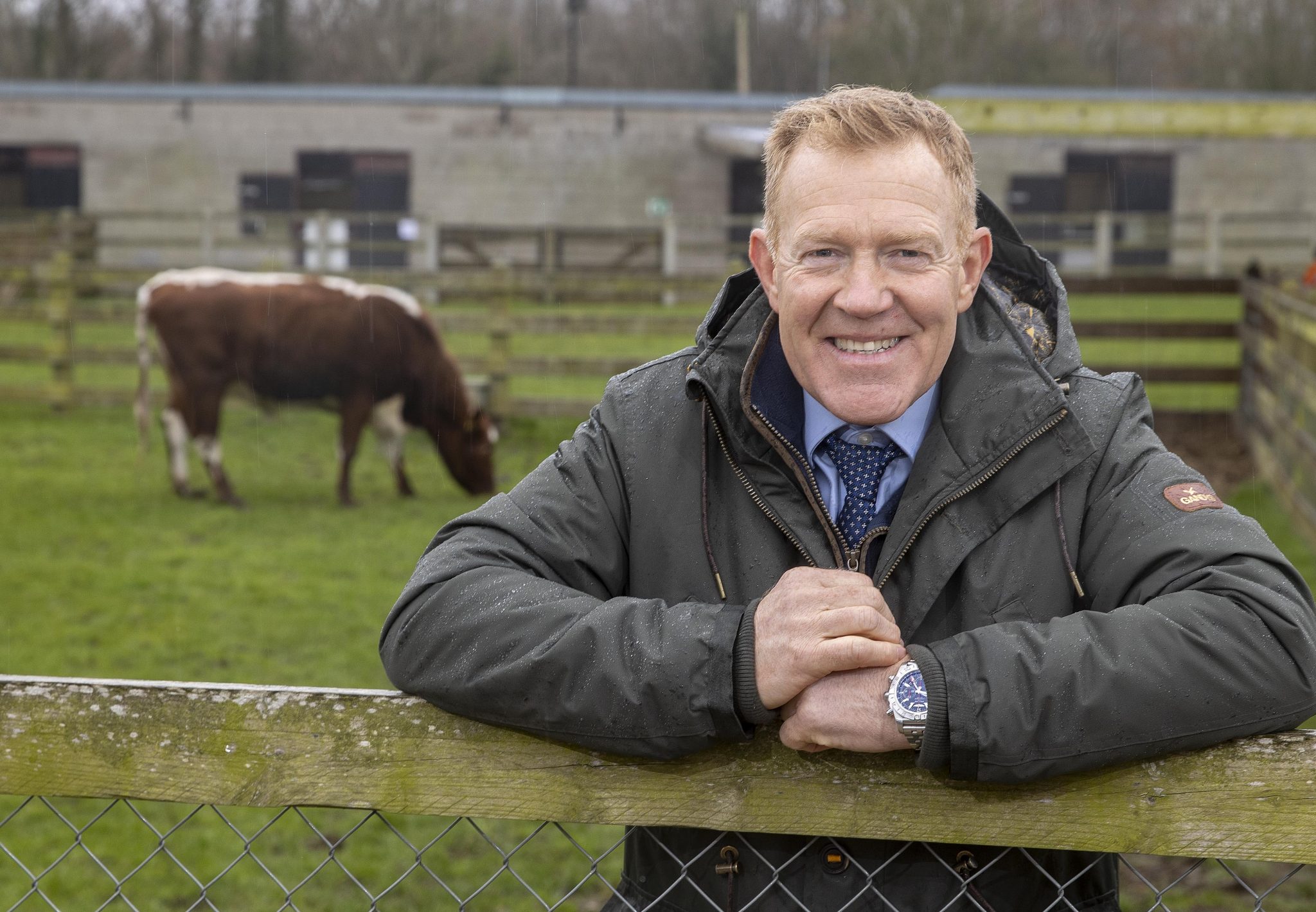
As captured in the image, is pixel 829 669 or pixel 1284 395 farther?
pixel 1284 395

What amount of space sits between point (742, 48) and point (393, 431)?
108 feet

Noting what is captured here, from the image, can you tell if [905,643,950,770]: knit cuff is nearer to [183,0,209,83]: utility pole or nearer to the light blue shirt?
the light blue shirt

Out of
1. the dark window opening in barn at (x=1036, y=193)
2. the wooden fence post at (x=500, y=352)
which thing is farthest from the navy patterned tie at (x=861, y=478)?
the dark window opening in barn at (x=1036, y=193)

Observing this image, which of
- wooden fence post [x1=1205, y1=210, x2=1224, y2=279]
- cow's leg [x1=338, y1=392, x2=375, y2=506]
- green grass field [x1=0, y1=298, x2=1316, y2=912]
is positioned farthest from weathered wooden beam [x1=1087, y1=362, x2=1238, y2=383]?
wooden fence post [x1=1205, y1=210, x2=1224, y2=279]

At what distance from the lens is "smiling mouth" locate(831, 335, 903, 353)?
1.86 meters

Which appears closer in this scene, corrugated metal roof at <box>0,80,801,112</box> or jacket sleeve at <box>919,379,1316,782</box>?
jacket sleeve at <box>919,379,1316,782</box>

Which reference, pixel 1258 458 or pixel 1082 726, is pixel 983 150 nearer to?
pixel 1258 458

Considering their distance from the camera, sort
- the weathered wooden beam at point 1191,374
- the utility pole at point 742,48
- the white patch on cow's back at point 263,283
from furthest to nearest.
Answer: the utility pole at point 742,48 < the weathered wooden beam at point 1191,374 < the white patch on cow's back at point 263,283

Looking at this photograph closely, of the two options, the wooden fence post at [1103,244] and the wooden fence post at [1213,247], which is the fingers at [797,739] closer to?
the wooden fence post at [1103,244]

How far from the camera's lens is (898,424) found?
193 cm

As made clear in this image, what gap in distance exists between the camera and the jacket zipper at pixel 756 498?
5.96 feet

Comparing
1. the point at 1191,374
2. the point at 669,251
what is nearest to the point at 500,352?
the point at 1191,374

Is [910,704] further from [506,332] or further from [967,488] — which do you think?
[506,332]

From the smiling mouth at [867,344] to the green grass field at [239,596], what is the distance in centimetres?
158
